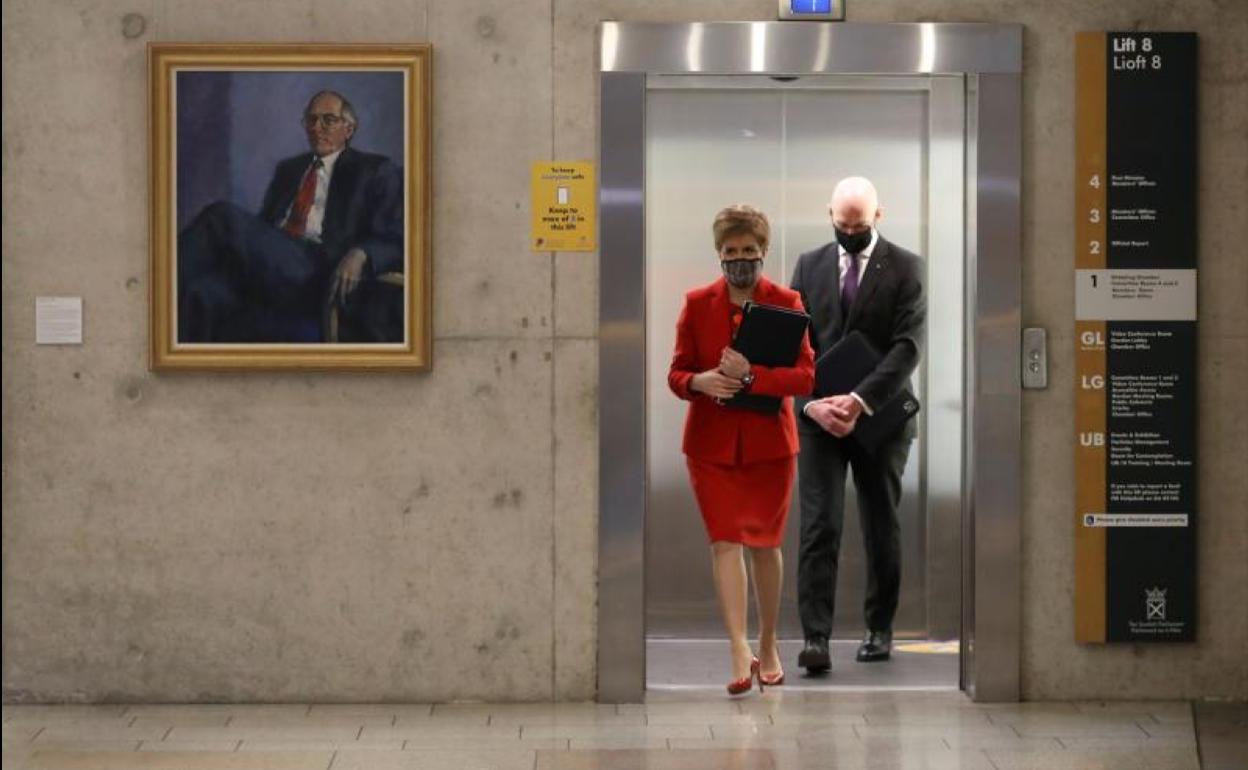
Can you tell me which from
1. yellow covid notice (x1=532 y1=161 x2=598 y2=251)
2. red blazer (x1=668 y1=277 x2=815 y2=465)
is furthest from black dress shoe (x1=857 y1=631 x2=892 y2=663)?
yellow covid notice (x1=532 y1=161 x2=598 y2=251)

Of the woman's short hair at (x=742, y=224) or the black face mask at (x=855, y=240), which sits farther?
the black face mask at (x=855, y=240)

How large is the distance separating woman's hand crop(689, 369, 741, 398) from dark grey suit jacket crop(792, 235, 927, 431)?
864 millimetres

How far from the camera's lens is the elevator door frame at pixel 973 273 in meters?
6.98

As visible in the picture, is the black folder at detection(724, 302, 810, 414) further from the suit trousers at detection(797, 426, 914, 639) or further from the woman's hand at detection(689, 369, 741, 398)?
the suit trousers at detection(797, 426, 914, 639)

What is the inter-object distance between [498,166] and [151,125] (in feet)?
3.99

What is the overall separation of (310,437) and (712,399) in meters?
1.44

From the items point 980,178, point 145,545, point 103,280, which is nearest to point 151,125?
point 103,280

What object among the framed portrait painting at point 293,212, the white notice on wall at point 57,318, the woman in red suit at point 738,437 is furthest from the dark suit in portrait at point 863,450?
the white notice on wall at point 57,318

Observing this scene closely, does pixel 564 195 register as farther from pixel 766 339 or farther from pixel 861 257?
pixel 861 257

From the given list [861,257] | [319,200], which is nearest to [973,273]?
[861,257]

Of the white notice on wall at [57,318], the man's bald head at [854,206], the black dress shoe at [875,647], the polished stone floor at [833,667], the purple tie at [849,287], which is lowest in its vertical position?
the polished stone floor at [833,667]

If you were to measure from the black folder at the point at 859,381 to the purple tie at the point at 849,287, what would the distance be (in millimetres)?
161

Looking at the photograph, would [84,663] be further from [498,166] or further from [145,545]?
[498,166]

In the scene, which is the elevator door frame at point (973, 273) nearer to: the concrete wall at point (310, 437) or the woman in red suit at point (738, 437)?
the concrete wall at point (310, 437)
